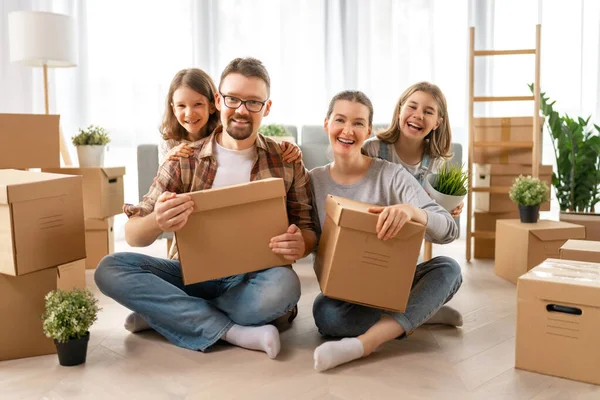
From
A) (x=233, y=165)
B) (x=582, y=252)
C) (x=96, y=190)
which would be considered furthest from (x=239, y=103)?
(x=96, y=190)

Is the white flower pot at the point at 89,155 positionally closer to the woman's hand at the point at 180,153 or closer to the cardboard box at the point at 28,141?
the cardboard box at the point at 28,141

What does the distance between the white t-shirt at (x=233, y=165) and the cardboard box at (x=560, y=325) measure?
90 cm

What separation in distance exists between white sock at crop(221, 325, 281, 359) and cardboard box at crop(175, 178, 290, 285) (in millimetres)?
191

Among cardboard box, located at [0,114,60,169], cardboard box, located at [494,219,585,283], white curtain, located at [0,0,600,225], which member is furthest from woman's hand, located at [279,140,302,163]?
white curtain, located at [0,0,600,225]

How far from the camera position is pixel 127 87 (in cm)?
429

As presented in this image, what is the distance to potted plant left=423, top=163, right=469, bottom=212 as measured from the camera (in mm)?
2320

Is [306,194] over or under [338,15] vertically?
under

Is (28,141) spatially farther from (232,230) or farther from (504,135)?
(504,135)

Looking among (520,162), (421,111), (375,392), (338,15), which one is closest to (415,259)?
(375,392)

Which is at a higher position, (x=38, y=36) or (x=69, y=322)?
(x=38, y=36)

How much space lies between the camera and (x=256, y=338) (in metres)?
1.77

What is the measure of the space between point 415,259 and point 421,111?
0.81 m

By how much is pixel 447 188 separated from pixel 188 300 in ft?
3.70

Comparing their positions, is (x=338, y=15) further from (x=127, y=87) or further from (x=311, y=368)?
(x=311, y=368)
